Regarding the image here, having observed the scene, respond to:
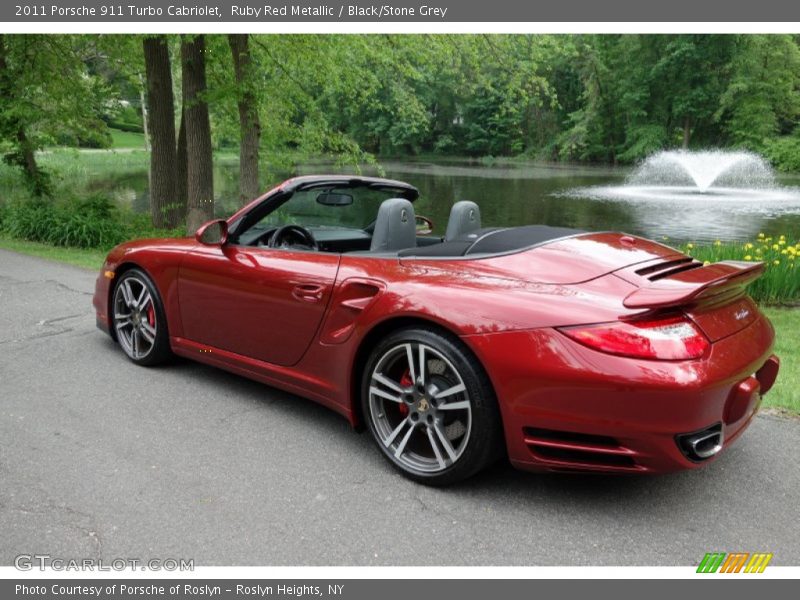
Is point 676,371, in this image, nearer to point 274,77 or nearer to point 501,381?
point 501,381

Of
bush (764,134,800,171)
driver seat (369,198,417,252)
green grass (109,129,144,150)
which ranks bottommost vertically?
driver seat (369,198,417,252)

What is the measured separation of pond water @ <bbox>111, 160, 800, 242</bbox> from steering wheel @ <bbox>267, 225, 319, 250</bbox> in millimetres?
13428

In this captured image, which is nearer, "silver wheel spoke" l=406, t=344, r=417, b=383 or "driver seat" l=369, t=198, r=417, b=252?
"silver wheel spoke" l=406, t=344, r=417, b=383

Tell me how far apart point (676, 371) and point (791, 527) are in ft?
2.84

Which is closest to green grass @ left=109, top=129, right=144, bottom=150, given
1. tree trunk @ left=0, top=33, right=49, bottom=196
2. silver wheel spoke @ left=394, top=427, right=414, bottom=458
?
tree trunk @ left=0, top=33, right=49, bottom=196

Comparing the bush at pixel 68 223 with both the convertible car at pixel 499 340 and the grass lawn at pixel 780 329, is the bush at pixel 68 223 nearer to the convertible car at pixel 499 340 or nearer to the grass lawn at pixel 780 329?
the grass lawn at pixel 780 329

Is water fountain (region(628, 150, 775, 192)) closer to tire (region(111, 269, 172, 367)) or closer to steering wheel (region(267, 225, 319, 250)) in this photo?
steering wheel (region(267, 225, 319, 250))

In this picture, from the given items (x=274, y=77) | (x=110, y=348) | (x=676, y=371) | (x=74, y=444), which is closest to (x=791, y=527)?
(x=676, y=371)

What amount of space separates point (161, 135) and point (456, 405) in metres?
12.3

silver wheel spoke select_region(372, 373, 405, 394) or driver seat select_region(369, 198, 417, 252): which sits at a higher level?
driver seat select_region(369, 198, 417, 252)

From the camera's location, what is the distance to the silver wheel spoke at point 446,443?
2.91 meters

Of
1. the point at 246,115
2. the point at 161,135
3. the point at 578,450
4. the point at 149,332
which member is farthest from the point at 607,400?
the point at 161,135

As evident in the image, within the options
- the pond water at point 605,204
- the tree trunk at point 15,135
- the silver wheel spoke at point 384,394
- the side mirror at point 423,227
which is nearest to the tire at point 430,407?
the silver wheel spoke at point 384,394

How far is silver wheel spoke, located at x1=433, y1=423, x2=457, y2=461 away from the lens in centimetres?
291
